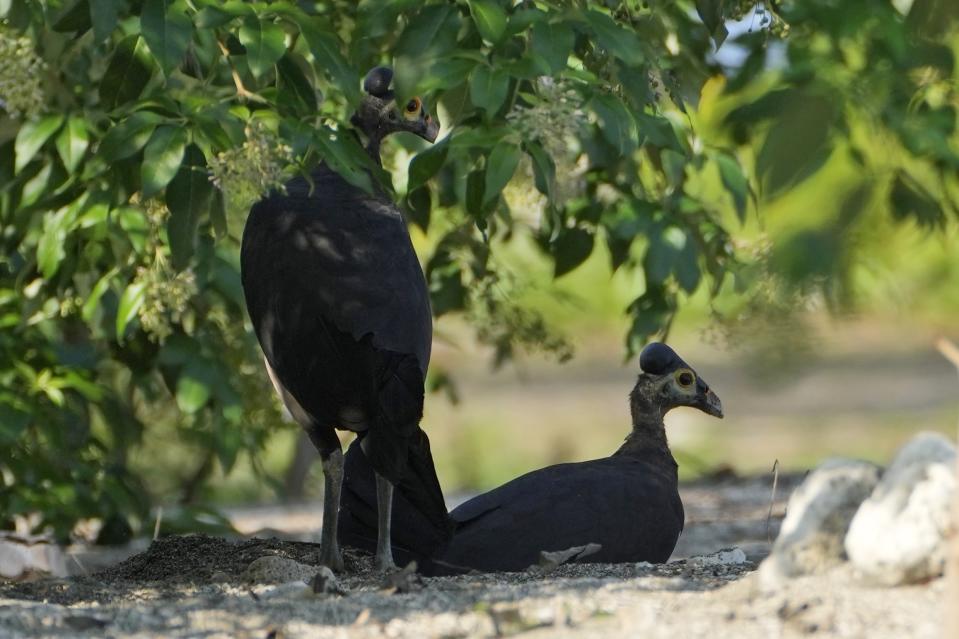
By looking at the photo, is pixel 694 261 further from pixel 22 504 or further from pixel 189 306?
pixel 22 504

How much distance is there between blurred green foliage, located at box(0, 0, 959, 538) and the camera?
2160 mm

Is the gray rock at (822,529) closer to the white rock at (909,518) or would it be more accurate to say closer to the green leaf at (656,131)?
the white rock at (909,518)

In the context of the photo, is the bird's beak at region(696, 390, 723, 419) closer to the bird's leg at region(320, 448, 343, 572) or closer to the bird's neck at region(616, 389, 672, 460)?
the bird's neck at region(616, 389, 672, 460)

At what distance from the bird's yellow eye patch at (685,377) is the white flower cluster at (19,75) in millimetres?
2424

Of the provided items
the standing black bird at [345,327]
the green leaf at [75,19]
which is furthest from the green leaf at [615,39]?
the green leaf at [75,19]

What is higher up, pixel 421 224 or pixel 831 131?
pixel 421 224

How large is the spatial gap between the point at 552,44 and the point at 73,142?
147 cm

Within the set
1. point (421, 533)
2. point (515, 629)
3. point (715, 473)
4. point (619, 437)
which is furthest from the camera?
point (619, 437)

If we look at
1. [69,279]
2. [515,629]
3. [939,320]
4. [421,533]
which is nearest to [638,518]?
[421,533]

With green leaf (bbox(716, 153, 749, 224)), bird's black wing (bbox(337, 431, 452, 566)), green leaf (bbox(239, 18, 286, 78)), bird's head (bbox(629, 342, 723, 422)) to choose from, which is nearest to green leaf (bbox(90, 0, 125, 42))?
green leaf (bbox(239, 18, 286, 78))

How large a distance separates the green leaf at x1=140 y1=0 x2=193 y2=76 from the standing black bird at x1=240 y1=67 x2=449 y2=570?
581 mm

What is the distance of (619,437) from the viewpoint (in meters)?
13.1

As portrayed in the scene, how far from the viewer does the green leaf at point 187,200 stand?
378cm

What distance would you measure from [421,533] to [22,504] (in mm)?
1544
